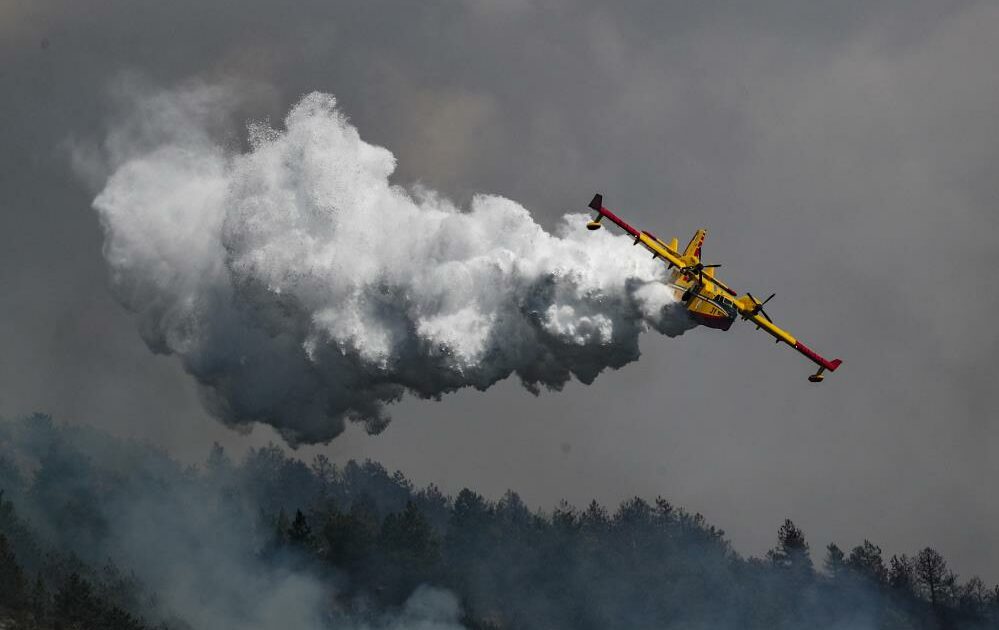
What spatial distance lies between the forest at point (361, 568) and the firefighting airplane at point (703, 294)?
2934 cm

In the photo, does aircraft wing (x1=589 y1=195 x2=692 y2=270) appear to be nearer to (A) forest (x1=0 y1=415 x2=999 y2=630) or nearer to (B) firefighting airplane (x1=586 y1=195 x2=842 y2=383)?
(B) firefighting airplane (x1=586 y1=195 x2=842 y2=383)

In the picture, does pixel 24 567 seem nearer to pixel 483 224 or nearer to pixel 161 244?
pixel 161 244

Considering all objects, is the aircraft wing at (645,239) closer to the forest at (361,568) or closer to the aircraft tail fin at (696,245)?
the aircraft tail fin at (696,245)

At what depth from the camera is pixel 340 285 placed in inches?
2724

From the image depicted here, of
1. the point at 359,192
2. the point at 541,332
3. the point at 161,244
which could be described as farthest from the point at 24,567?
the point at 541,332

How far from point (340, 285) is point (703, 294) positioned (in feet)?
60.9

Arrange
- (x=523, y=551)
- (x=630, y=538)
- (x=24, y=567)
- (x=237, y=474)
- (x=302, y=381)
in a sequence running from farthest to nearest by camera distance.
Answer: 1. (x=237, y=474)
2. (x=630, y=538)
3. (x=523, y=551)
4. (x=24, y=567)
5. (x=302, y=381)

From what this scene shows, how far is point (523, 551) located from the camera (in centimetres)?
12294

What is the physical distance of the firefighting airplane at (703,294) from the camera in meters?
62.1

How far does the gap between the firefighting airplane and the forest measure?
29341 millimetres

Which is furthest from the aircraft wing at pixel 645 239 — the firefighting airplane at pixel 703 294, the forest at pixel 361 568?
the forest at pixel 361 568

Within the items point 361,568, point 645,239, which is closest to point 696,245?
point 645,239

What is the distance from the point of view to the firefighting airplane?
62062 millimetres

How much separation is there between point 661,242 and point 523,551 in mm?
62601
